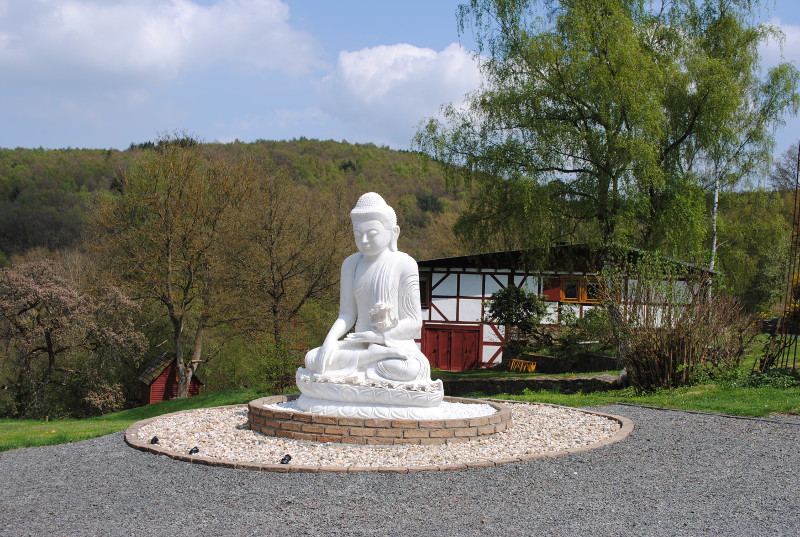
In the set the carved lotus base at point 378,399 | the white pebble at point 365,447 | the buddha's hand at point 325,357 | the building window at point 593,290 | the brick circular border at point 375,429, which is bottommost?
the white pebble at point 365,447

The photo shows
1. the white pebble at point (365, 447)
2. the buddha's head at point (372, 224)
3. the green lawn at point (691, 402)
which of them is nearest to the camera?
the white pebble at point (365, 447)

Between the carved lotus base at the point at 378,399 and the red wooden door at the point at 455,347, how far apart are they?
1782 centimetres

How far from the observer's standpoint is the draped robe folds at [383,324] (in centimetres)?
861

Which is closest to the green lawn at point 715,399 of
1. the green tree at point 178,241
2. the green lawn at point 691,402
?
the green lawn at point 691,402

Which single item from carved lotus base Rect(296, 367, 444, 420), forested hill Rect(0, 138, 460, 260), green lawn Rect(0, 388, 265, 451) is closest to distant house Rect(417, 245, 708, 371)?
forested hill Rect(0, 138, 460, 260)

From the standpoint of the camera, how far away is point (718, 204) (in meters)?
20.1

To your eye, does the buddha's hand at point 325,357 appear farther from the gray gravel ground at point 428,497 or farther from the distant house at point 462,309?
the distant house at point 462,309

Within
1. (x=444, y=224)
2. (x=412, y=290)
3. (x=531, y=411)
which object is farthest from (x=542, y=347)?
(x=444, y=224)

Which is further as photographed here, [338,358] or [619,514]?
[338,358]

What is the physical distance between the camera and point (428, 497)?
5750 mm

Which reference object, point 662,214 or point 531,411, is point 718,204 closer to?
point 662,214

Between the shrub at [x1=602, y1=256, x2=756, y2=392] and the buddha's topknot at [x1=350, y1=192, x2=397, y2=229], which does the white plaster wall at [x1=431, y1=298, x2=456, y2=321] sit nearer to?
the shrub at [x1=602, y1=256, x2=756, y2=392]

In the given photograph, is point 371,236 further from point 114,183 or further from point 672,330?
point 114,183

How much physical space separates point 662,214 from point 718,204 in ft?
11.3
